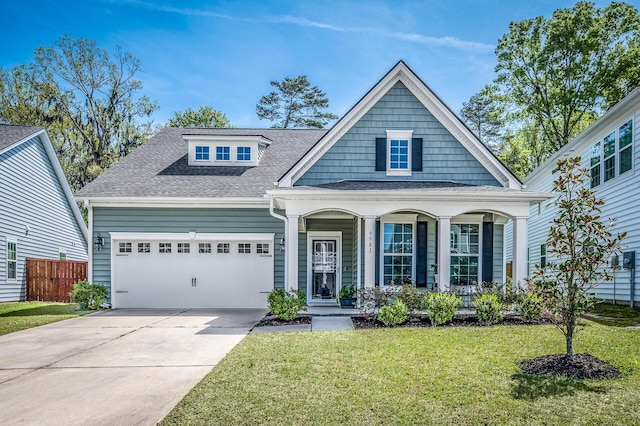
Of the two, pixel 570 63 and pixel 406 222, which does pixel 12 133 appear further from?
pixel 570 63

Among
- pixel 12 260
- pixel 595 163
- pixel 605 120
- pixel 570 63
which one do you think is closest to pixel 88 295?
pixel 12 260

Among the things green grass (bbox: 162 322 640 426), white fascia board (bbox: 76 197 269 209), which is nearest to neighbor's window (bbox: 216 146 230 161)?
white fascia board (bbox: 76 197 269 209)

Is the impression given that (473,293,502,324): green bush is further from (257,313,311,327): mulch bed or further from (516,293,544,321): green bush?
(257,313,311,327): mulch bed

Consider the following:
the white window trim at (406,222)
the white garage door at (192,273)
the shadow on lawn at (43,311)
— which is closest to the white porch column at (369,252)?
the white window trim at (406,222)

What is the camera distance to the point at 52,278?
16766 millimetres

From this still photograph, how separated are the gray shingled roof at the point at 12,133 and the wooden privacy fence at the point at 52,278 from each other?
4.12 m

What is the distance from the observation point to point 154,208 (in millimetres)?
13898

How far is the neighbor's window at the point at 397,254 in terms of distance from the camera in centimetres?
1276

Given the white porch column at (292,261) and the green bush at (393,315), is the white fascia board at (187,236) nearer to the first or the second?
the white porch column at (292,261)

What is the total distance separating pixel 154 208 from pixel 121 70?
1764 centimetres

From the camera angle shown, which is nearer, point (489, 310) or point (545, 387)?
point (545, 387)

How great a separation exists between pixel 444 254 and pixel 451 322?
1.76m

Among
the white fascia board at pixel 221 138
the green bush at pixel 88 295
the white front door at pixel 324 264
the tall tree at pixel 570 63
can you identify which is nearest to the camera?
the green bush at pixel 88 295

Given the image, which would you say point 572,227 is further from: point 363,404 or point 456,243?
point 456,243
